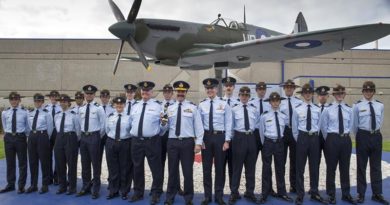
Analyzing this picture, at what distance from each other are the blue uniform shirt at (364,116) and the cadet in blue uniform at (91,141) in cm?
450

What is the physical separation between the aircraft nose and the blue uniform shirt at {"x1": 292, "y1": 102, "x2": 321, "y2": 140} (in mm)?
4688

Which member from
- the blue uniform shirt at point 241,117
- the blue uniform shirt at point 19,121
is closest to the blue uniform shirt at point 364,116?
the blue uniform shirt at point 241,117

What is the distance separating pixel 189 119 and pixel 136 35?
400cm

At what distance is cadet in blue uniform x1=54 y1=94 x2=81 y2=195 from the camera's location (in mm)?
6137

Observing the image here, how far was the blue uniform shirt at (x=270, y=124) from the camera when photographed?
5664mm

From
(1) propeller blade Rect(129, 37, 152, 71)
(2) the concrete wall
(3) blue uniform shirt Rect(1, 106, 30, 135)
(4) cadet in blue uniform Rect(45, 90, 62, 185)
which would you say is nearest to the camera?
(3) blue uniform shirt Rect(1, 106, 30, 135)

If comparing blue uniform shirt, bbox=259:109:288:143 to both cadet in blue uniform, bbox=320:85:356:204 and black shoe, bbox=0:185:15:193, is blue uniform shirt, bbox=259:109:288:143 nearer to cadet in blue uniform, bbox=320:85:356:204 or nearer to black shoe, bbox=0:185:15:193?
cadet in blue uniform, bbox=320:85:356:204

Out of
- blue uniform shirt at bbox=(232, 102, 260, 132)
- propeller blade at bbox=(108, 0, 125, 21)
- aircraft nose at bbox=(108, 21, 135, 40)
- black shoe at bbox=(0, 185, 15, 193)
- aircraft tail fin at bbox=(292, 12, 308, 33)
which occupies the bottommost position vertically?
black shoe at bbox=(0, 185, 15, 193)

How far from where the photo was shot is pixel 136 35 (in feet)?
28.2

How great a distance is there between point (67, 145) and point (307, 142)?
430 centimetres

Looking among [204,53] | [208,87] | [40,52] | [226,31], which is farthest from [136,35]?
[40,52]

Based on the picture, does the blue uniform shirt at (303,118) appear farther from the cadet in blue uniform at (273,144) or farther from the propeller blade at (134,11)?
the propeller blade at (134,11)

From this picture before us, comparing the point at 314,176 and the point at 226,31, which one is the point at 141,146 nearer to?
the point at 314,176

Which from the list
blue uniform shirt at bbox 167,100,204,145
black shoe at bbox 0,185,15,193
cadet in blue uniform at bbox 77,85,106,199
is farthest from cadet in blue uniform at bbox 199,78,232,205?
black shoe at bbox 0,185,15,193
